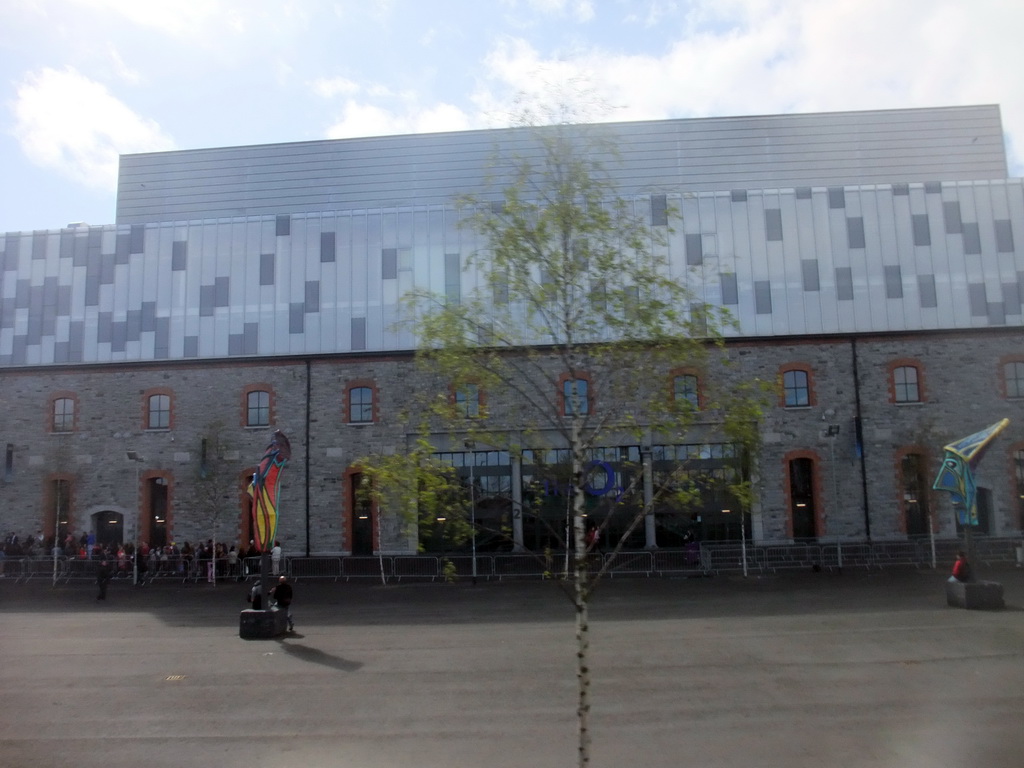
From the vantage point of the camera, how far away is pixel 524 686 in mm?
12398

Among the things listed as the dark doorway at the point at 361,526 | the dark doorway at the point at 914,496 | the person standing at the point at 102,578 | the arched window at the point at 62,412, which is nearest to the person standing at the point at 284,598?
the person standing at the point at 102,578

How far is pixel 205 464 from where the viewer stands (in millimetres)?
33656

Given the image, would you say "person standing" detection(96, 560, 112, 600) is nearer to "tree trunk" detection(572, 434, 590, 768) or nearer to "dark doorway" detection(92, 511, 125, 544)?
"dark doorway" detection(92, 511, 125, 544)

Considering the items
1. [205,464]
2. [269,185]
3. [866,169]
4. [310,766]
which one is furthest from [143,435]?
[866,169]

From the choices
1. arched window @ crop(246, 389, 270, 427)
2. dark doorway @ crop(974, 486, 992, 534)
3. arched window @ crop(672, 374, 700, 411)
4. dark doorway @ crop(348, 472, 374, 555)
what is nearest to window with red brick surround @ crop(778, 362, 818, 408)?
dark doorway @ crop(974, 486, 992, 534)

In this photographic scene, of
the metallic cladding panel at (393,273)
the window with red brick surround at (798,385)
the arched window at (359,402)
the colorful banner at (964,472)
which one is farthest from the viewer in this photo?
the arched window at (359,402)

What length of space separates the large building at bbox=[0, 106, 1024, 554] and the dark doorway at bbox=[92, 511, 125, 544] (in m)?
0.09

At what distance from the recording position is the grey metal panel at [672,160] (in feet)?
226

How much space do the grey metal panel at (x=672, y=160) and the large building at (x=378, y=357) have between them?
33546 mm

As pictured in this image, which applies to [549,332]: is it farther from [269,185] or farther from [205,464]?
[269,185]

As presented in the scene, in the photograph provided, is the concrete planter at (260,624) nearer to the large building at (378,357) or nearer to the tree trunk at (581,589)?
the tree trunk at (581,589)

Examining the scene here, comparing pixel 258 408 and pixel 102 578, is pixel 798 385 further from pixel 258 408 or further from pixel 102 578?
pixel 102 578

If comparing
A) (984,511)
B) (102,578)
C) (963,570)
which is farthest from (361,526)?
(984,511)

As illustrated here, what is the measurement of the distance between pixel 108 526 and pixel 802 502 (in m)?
27.8
